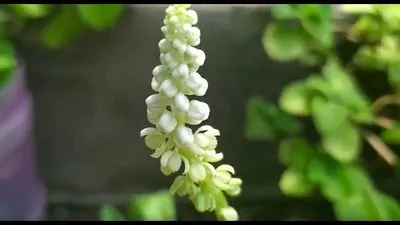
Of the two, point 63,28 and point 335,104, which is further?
point 63,28

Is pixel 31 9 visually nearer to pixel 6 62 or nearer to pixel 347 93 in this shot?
pixel 6 62

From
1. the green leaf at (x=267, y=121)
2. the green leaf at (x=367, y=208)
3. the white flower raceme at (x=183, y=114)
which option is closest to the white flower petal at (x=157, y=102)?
the white flower raceme at (x=183, y=114)

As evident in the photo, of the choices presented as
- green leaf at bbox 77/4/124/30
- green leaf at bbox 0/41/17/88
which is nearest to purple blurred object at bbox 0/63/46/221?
green leaf at bbox 0/41/17/88

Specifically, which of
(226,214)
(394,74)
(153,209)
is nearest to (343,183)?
(394,74)

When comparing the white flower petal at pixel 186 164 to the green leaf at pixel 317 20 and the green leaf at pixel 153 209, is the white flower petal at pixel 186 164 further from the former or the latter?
the green leaf at pixel 317 20

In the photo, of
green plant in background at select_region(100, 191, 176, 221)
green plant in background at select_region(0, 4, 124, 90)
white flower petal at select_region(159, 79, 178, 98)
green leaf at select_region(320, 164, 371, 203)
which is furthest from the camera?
green plant in background at select_region(0, 4, 124, 90)

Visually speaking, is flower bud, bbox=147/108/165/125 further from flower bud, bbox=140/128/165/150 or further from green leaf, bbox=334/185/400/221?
green leaf, bbox=334/185/400/221
